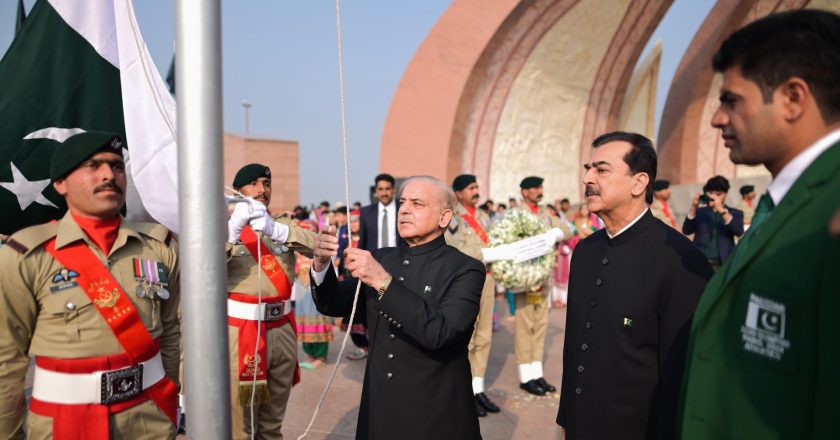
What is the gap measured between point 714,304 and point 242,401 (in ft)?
9.23

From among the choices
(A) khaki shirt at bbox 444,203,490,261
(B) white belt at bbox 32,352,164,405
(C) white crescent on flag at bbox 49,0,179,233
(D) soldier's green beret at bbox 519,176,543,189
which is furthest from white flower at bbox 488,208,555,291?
(B) white belt at bbox 32,352,164,405

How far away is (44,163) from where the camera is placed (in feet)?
8.41

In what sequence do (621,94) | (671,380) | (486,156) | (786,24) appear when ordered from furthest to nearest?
1. (621,94)
2. (486,156)
3. (671,380)
4. (786,24)

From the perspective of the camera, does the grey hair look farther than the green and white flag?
Yes

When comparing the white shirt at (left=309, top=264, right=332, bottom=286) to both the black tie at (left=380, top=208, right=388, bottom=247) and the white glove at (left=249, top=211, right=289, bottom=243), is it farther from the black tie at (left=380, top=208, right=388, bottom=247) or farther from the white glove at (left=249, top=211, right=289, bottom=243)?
the black tie at (left=380, top=208, right=388, bottom=247)

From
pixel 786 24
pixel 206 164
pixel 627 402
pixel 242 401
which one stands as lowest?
Result: pixel 242 401

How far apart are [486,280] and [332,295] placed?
9.19ft

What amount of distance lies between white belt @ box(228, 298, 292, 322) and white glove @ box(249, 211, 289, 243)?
42cm

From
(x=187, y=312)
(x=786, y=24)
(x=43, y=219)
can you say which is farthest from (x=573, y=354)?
(x=43, y=219)

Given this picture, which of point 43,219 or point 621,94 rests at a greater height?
point 621,94

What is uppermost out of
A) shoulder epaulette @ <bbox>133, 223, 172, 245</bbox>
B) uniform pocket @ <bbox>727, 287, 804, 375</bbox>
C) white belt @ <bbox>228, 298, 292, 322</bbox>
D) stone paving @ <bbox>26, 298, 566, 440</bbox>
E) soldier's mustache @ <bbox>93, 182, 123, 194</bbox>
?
soldier's mustache @ <bbox>93, 182, 123, 194</bbox>

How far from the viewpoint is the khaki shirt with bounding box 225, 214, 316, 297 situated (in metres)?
3.42

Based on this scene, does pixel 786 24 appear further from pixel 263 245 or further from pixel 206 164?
pixel 263 245

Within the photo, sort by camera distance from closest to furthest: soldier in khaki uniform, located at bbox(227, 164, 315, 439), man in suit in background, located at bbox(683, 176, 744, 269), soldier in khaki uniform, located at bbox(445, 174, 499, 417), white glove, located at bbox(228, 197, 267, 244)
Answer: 1. white glove, located at bbox(228, 197, 267, 244)
2. soldier in khaki uniform, located at bbox(227, 164, 315, 439)
3. soldier in khaki uniform, located at bbox(445, 174, 499, 417)
4. man in suit in background, located at bbox(683, 176, 744, 269)
